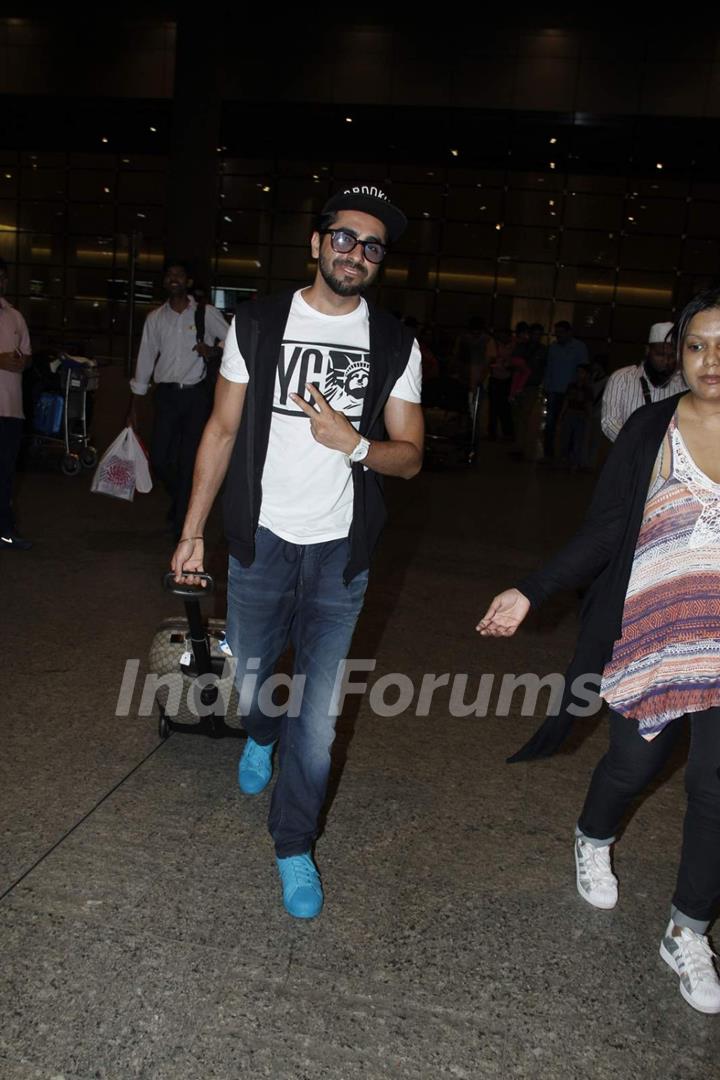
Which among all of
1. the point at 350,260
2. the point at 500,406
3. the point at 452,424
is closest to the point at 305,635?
the point at 350,260

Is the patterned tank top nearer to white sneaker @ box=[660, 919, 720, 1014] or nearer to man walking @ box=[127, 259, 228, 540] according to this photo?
white sneaker @ box=[660, 919, 720, 1014]

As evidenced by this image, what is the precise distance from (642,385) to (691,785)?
12.7ft

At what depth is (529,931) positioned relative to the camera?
3.09m

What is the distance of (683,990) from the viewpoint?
2824 mm

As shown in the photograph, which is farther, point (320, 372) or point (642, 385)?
point (642, 385)

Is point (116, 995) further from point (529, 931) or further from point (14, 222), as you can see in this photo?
point (14, 222)

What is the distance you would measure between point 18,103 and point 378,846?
28324mm

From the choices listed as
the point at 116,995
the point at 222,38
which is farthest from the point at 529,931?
the point at 222,38

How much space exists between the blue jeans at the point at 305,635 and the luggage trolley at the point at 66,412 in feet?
28.4

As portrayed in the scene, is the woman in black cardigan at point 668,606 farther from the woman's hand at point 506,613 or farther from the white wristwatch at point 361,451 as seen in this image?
the white wristwatch at point 361,451

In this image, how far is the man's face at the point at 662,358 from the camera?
6.11 m

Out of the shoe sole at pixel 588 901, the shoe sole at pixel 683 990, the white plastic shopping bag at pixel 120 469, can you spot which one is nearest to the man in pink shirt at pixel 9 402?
the white plastic shopping bag at pixel 120 469

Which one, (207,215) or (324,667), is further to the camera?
(207,215)

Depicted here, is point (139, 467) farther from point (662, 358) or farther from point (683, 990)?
point (683, 990)
